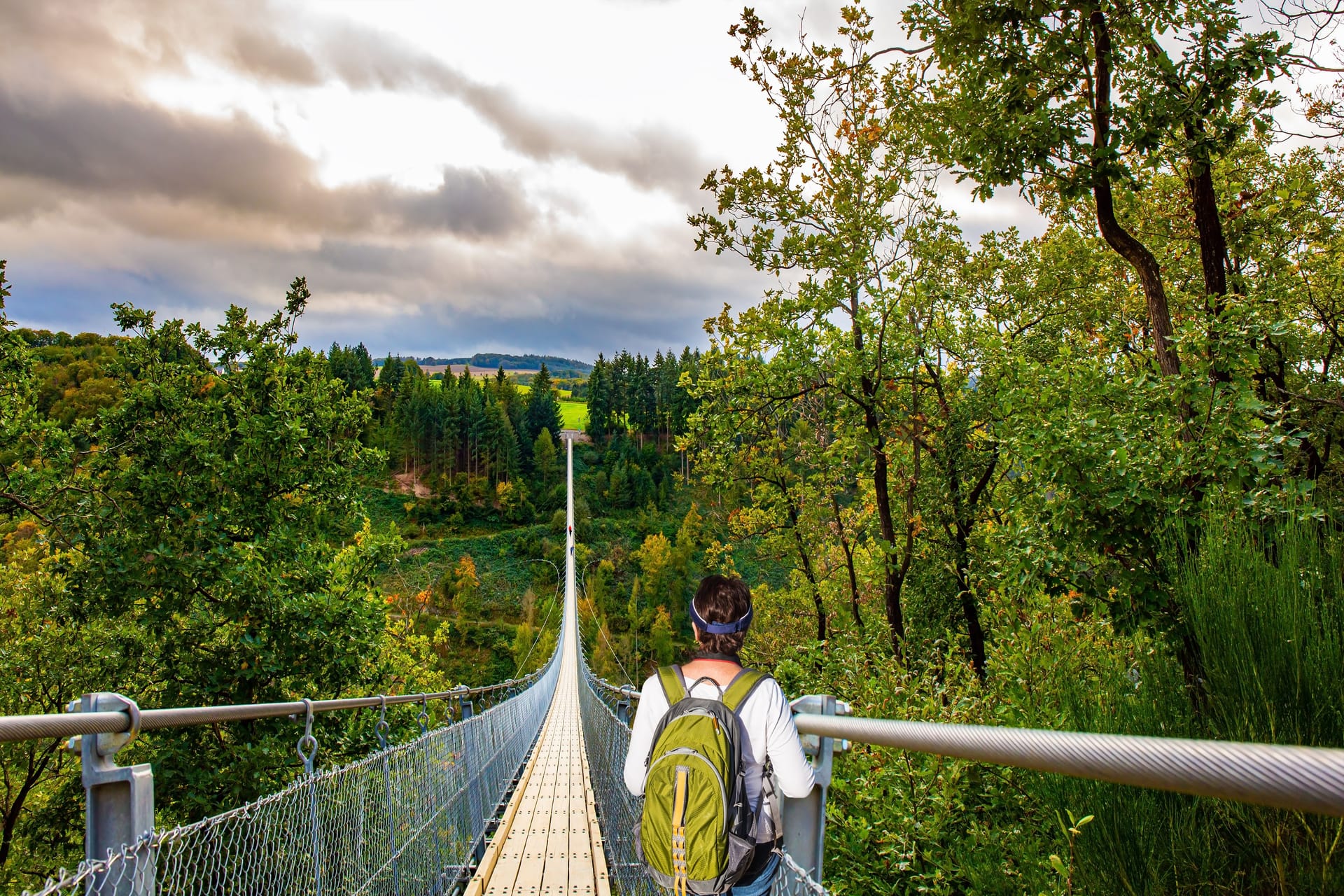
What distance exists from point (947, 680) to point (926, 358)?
3.72m

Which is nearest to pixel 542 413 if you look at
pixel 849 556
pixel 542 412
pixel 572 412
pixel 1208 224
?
pixel 542 412

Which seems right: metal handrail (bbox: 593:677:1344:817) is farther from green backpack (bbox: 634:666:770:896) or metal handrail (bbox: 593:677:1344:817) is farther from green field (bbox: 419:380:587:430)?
green field (bbox: 419:380:587:430)

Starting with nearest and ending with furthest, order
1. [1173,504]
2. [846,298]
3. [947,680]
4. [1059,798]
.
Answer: [1059,798] → [1173,504] → [947,680] → [846,298]

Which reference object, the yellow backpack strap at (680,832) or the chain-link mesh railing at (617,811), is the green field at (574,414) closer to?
the chain-link mesh railing at (617,811)

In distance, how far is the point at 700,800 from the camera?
146cm

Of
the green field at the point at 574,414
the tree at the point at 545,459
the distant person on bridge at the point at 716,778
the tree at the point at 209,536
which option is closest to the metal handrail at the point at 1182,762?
the distant person on bridge at the point at 716,778

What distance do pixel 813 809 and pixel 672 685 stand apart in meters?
0.37

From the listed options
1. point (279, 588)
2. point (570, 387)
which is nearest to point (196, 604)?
point (279, 588)

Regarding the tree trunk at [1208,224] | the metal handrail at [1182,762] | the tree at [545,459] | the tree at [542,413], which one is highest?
the tree at [542,413]

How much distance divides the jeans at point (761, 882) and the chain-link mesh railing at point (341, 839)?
0.96 metres

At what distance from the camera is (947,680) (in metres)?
4.52

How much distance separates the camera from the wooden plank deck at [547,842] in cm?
371

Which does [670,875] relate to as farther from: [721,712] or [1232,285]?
[1232,285]

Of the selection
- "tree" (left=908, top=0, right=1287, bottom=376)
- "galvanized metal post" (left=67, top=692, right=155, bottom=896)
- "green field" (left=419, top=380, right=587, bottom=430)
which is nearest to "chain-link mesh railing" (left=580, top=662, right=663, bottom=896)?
"galvanized metal post" (left=67, top=692, right=155, bottom=896)
